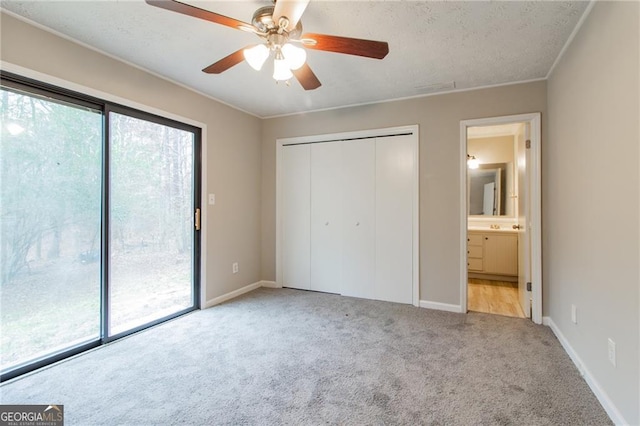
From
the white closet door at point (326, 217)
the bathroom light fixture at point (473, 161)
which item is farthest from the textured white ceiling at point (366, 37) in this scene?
the bathroom light fixture at point (473, 161)

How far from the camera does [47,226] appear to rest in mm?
2141

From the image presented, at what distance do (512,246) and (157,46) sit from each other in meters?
4.90

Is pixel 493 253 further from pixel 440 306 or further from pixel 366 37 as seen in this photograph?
pixel 366 37

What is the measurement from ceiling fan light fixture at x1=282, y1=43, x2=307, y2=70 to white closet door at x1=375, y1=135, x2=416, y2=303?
6.58 ft

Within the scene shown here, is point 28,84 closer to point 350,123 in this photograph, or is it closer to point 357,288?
point 350,123

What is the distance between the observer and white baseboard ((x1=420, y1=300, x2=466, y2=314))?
10.4 ft

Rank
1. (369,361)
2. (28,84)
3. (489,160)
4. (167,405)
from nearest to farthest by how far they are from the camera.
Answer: (167,405)
(28,84)
(369,361)
(489,160)

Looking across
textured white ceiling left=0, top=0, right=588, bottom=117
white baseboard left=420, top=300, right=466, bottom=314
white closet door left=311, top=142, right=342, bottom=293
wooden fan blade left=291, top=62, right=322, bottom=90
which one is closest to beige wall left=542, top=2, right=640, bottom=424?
textured white ceiling left=0, top=0, right=588, bottom=117

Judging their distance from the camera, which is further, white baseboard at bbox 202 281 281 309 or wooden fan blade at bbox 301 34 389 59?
white baseboard at bbox 202 281 281 309

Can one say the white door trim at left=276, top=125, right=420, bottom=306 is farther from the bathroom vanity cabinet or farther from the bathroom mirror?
the bathroom mirror

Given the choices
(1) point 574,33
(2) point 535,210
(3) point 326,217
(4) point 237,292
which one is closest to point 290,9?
(1) point 574,33

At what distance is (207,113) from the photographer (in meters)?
3.34

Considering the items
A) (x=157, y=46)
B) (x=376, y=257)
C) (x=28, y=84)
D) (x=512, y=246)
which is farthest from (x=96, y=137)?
(x=512, y=246)

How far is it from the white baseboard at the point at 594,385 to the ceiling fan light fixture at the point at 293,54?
8.11ft
